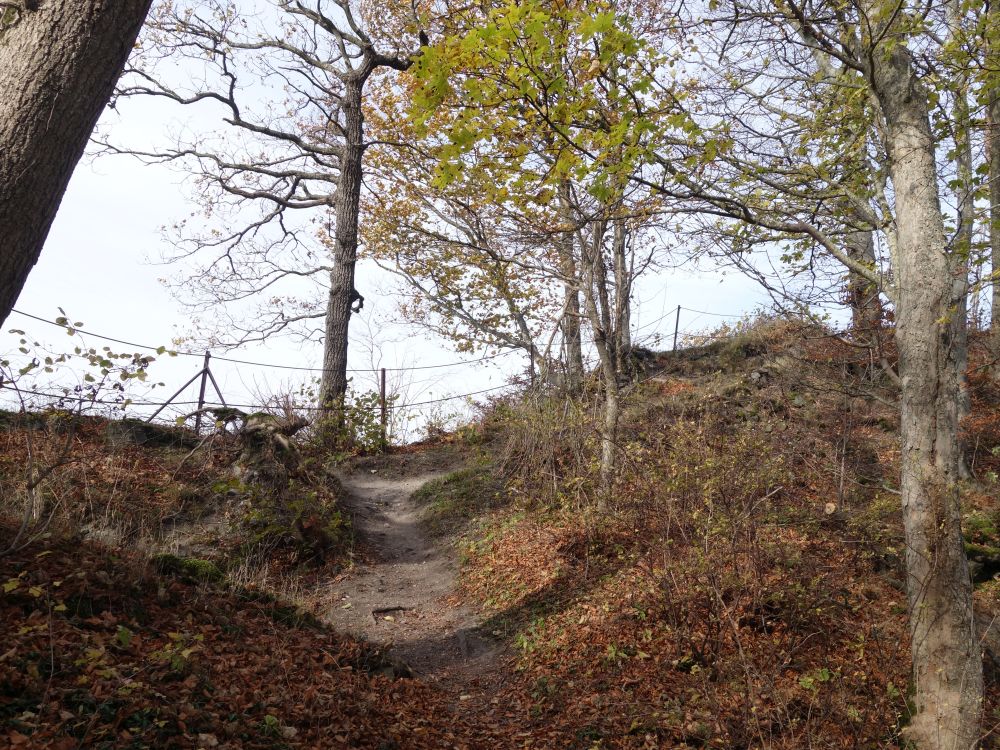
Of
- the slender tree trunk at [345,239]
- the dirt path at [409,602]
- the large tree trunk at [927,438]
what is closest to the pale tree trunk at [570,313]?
the dirt path at [409,602]

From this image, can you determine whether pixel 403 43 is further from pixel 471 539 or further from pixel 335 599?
pixel 335 599

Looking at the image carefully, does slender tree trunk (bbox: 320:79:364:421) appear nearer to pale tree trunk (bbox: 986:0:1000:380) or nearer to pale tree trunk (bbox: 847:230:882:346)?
pale tree trunk (bbox: 847:230:882:346)

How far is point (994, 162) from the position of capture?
973 cm

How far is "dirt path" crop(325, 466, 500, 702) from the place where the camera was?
666 cm

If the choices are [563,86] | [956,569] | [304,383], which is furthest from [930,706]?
[304,383]

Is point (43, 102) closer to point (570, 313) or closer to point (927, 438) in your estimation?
point (927, 438)

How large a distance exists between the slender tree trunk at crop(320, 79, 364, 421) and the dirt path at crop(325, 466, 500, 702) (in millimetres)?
3119

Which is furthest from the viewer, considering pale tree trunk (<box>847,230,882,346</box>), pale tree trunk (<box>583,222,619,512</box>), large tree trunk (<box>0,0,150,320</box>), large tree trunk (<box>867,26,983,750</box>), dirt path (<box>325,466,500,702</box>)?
pale tree trunk (<box>583,222,619,512</box>)

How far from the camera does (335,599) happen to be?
8.13 meters

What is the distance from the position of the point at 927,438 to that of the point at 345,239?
38.7ft

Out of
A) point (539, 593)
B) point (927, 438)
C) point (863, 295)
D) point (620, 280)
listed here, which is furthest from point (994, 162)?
point (539, 593)

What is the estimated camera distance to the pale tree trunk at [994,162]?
5039 mm

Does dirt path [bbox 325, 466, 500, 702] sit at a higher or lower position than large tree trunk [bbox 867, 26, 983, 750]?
lower

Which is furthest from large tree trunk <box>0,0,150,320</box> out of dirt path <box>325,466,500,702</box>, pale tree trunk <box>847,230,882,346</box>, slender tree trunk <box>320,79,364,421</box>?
slender tree trunk <box>320,79,364,421</box>
